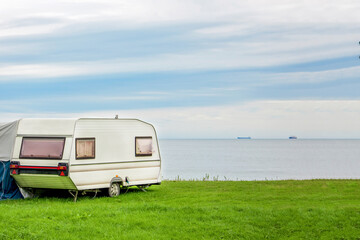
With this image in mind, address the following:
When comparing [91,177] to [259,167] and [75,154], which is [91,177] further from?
[259,167]

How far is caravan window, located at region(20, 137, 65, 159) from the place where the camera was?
15836 mm

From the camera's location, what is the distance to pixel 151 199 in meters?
16.7

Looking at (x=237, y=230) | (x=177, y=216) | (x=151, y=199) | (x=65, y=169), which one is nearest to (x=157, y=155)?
(x=151, y=199)

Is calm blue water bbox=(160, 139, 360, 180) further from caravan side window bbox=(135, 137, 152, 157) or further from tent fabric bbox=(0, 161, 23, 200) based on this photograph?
tent fabric bbox=(0, 161, 23, 200)

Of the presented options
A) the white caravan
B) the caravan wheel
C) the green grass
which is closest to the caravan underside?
the white caravan

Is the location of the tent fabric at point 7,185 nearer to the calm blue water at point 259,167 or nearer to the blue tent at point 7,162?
the blue tent at point 7,162

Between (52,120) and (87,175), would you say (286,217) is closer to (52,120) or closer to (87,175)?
(87,175)

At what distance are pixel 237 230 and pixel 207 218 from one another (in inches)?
39.9

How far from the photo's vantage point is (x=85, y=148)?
1620 centimetres

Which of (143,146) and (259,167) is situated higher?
(143,146)

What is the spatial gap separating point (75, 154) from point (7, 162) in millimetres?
2644

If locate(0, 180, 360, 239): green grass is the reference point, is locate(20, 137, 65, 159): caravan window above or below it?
above

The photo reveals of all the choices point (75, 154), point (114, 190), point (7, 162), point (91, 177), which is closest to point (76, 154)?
point (75, 154)

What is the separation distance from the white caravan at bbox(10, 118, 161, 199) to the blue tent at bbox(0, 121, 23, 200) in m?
0.43
